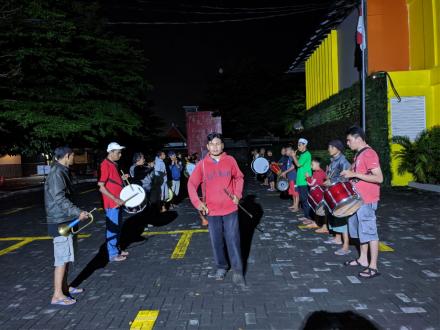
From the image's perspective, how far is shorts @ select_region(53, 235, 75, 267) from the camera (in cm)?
456

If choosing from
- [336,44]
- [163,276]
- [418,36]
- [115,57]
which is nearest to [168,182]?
[163,276]

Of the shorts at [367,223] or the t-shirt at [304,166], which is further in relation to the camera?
the t-shirt at [304,166]

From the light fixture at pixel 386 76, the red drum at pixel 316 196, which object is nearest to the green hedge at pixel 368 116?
the light fixture at pixel 386 76

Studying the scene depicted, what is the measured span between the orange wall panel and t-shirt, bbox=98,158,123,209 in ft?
45.3

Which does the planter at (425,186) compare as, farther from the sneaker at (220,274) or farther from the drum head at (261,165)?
the sneaker at (220,274)

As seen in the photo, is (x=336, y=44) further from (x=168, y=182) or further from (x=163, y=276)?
(x=163, y=276)

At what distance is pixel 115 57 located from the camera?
29.5 metres

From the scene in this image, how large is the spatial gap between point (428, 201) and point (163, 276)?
29.6ft

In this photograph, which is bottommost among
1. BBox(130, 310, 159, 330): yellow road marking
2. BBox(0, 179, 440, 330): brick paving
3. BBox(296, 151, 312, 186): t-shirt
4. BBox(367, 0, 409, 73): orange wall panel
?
BBox(130, 310, 159, 330): yellow road marking

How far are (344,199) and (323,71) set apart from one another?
2119cm

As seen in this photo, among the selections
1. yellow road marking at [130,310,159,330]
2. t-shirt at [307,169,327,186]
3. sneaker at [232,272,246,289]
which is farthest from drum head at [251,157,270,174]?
yellow road marking at [130,310,159,330]

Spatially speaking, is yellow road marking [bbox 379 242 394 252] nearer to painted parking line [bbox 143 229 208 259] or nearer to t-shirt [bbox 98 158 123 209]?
painted parking line [bbox 143 229 208 259]

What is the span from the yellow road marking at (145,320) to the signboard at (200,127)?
13.9 meters

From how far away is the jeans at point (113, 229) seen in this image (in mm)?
6242
